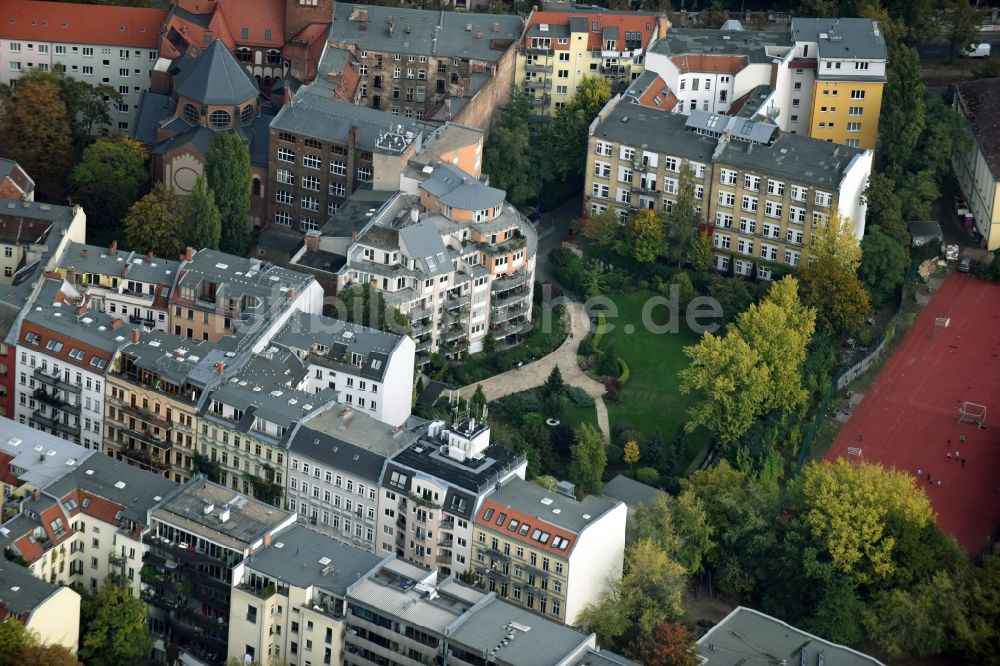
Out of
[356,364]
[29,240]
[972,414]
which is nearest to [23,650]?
[356,364]

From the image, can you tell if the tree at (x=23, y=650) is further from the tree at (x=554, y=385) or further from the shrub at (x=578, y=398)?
the shrub at (x=578, y=398)

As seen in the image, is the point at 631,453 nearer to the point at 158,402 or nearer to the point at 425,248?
the point at 425,248

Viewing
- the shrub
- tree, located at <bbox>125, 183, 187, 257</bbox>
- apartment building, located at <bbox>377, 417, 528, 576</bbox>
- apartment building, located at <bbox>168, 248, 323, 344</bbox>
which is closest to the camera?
apartment building, located at <bbox>377, 417, 528, 576</bbox>

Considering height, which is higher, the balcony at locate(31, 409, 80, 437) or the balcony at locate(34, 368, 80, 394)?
the balcony at locate(34, 368, 80, 394)

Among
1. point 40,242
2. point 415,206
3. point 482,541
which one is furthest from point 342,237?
point 482,541

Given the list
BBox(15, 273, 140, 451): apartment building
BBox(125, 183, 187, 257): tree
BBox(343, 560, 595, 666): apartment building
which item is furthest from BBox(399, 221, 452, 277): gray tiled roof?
BBox(343, 560, 595, 666): apartment building

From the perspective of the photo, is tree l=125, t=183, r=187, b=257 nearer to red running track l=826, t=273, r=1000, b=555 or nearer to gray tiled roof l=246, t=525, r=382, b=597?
gray tiled roof l=246, t=525, r=382, b=597

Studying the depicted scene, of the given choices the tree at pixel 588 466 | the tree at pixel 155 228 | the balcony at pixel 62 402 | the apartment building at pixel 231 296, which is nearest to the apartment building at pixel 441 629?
the tree at pixel 588 466
